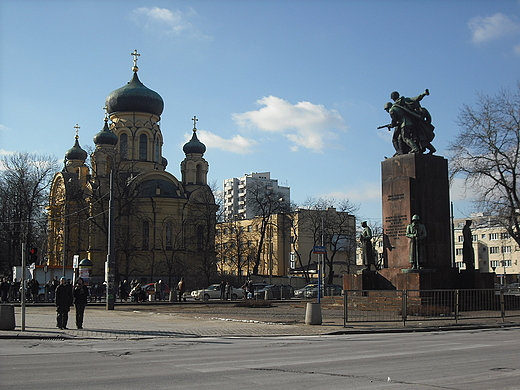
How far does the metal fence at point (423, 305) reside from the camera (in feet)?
73.1

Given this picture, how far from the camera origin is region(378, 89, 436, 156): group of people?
28.8 metres

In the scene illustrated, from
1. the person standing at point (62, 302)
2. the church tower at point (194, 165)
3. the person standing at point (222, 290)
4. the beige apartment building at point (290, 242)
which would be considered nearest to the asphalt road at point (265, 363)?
the person standing at point (62, 302)

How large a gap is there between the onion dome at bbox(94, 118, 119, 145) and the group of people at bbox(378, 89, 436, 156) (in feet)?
155

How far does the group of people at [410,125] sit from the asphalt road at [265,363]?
12.8 meters

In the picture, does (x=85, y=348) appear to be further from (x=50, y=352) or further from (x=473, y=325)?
Answer: (x=473, y=325)

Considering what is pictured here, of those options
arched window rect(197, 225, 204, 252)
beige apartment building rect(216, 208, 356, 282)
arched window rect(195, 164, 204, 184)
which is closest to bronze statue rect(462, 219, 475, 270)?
beige apartment building rect(216, 208, 356, 282)

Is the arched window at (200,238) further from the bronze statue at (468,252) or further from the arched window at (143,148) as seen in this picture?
the bronze statue at (468,252)

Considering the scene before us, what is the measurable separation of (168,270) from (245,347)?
53.5 m

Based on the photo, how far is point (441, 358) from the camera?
1234 centimetres

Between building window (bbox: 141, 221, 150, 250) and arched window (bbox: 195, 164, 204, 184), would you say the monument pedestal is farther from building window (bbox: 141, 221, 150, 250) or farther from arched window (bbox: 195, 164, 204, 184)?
arched window (bbox: 195, 164, 204, 184)

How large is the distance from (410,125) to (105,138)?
48.6m

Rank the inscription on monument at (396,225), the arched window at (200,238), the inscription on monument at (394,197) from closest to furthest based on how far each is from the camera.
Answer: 1. the inscription on monument at (396,225)
2. the inscription on monument at (394,197)
3. the arched window at (200,238)

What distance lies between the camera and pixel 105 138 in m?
71.3

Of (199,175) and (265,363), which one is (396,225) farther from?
(199,175)
